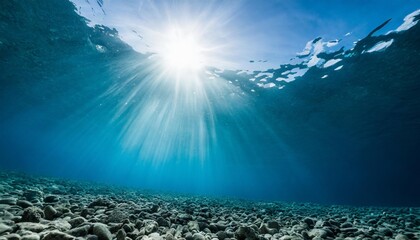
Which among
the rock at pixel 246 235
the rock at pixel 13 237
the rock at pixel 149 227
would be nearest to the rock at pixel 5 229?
the rock at pixel 13 237

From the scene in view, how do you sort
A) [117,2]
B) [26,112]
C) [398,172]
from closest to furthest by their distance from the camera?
[117,2], [26,112], [398,172]

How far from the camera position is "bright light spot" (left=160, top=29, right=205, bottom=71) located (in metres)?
18.2

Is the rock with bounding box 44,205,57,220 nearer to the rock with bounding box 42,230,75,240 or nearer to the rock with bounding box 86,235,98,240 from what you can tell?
the rock with bounding box 86,235,98,240

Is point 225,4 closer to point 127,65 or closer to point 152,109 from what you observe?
point 127,65

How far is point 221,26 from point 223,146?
137 ft

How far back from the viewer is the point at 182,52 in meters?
20.1

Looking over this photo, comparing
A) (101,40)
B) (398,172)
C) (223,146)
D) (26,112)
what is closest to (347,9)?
(101,40)

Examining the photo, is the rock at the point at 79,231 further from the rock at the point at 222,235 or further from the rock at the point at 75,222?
the rock at the point at 222,235

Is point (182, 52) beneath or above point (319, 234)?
above

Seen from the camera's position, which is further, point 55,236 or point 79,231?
point 79,231

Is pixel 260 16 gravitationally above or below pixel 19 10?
below

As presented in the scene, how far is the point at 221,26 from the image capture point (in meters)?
16.4

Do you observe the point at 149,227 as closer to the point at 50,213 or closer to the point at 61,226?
the point at 61,226

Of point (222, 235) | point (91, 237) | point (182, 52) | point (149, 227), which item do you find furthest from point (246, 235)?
point (182, 52)
